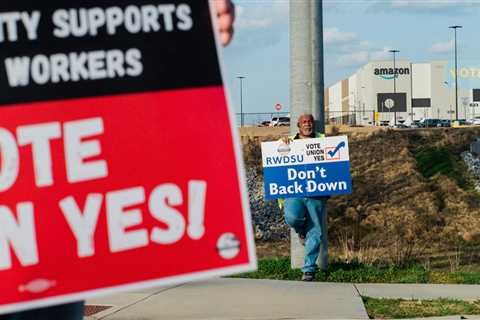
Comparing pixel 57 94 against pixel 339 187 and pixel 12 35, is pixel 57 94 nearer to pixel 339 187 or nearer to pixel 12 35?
pixel 12 35

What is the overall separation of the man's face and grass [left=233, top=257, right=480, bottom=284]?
4.72ft

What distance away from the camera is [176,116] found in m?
2.81

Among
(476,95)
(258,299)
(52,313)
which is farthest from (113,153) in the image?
(476,95)

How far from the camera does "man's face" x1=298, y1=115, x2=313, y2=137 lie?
386 inches

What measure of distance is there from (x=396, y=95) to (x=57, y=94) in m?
106

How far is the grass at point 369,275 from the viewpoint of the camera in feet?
32.6

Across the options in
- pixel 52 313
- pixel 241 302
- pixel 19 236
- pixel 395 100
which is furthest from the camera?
pixel 395 100

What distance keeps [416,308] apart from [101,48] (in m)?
5.83

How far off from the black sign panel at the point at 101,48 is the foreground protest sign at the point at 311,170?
7.13m

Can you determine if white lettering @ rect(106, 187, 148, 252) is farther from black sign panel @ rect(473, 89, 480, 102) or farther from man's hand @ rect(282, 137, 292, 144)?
black sign panel @ rect(473, 89, 480, 102)

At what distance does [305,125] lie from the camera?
9859 millimetres

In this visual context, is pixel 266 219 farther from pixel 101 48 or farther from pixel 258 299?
pixel 101 48

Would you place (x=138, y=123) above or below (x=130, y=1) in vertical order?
below

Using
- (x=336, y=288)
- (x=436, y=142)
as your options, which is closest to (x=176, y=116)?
(x=336, y=288)
